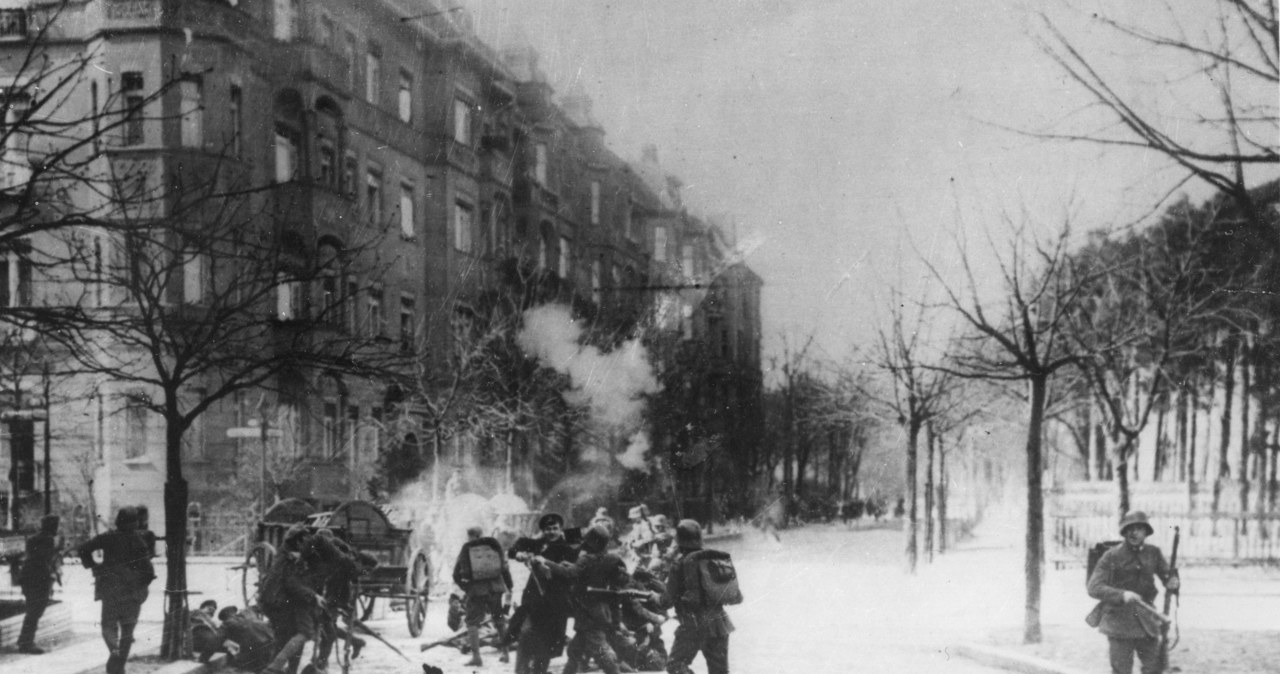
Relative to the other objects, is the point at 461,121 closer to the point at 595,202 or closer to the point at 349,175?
the point at 349,175

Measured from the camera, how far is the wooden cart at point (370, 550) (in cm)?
1441

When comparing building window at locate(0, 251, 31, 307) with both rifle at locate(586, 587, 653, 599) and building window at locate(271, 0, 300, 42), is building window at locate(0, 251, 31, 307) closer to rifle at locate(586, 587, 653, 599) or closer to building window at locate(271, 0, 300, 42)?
building window at locate(271, 0, 300, 42)

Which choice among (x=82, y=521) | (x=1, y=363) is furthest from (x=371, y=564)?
(x=1, y=363)

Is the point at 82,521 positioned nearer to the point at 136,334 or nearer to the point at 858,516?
the point at 136,334

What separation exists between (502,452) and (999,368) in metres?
8.48

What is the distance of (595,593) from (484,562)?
234 cm

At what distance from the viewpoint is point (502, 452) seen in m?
19.7

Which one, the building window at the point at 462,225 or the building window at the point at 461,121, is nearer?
the building window at the point at 462,225

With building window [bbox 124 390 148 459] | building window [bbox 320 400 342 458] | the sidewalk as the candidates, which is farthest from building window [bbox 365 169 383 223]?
the sidewalk

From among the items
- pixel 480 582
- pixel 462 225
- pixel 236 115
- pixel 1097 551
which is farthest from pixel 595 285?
pixel 1097 551

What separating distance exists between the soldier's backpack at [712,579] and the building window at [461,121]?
22.5 ft

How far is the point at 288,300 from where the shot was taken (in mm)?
13406

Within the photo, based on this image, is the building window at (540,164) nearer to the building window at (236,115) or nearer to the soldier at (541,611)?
the building window at (236,115)

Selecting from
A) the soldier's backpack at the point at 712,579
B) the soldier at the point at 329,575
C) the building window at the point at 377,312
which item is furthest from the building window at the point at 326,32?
the soldier's backpack at the point at 712,579
